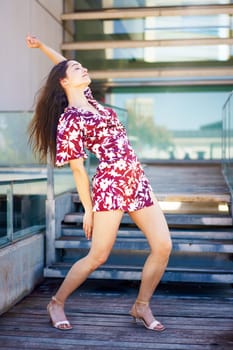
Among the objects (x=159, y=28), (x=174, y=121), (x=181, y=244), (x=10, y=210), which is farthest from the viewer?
(x=174, y=121)

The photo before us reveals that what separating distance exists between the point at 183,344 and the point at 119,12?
11.7 metres

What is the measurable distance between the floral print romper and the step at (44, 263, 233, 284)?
1560 millimetres

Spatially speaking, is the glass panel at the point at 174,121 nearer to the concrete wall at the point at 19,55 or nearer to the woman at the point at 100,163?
the concrete wall at the point at 19,55

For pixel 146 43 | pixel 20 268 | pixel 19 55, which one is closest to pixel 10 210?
pixel 20 268

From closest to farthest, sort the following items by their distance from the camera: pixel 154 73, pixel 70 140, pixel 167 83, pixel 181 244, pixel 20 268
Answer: pixel 70 140, pixel 20 268, pixel 181 244, pixel 154 73, pixel 167 83

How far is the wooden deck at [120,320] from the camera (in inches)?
132

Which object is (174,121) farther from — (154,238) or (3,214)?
(154,238)

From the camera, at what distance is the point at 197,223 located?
5586mm

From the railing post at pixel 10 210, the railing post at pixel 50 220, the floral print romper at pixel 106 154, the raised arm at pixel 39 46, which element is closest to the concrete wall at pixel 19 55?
the railing post at pixel 50 220

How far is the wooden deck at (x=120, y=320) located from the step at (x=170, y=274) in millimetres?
82

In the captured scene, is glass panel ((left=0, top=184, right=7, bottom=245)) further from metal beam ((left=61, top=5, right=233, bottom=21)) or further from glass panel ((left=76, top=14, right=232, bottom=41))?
glass panel ((left=76, top=14, right=232, bottom=41))

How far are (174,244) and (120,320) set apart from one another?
1.45m

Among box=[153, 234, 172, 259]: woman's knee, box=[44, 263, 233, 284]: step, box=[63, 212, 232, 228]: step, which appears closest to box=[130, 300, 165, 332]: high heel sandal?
box=[153, 234, 172, 259]: woman's knee

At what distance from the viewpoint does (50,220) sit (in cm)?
520
